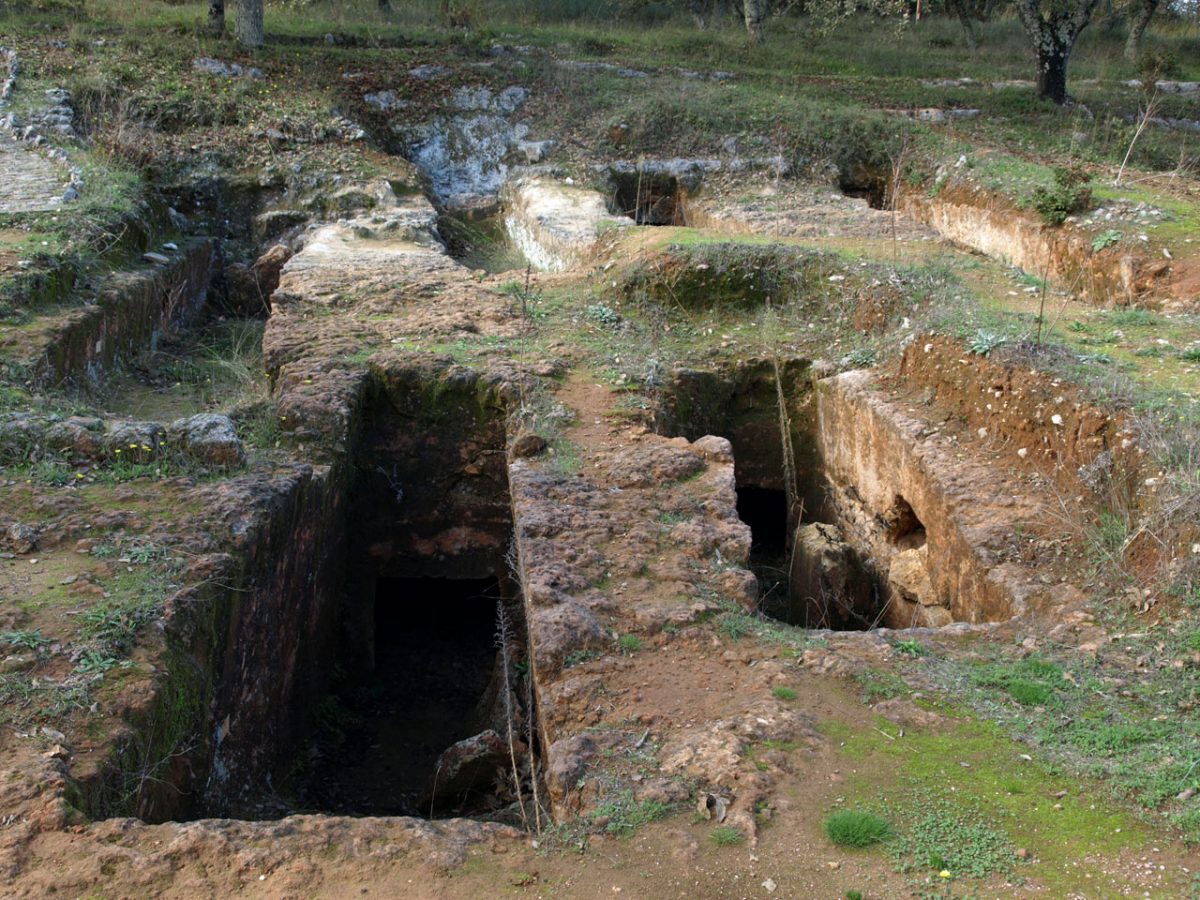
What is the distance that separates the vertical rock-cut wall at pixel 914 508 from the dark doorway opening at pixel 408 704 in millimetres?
2851

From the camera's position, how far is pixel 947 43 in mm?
23391

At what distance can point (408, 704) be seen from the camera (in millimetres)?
7410

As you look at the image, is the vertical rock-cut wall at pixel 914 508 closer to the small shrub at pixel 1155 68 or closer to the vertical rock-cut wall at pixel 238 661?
the vertical rock-cut wall at pixel 238 661

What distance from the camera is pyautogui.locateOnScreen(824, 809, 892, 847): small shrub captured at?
355 cm

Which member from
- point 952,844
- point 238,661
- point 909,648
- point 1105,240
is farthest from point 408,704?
point 1105,240

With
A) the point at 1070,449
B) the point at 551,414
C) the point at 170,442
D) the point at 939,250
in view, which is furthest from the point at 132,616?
the point at 939,250

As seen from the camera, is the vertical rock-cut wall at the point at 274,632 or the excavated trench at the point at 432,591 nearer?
the vertical rock-cut wall at the point at 274,632

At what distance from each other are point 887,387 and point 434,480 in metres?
3.45

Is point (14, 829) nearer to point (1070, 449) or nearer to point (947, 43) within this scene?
point (1070, 449)

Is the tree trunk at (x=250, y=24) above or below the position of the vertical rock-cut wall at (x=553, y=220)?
above

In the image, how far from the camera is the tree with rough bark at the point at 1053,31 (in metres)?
15.9

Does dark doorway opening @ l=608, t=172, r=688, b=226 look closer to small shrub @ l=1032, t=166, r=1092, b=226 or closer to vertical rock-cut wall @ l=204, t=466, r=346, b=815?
small shrub @ l=1032, t=166, r=1092, b=226

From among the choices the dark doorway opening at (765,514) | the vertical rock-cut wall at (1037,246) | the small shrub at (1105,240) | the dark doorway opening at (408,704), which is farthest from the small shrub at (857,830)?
the small shrub at (1105,240)

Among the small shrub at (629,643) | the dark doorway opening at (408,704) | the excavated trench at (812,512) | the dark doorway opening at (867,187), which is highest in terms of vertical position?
the dark doorway opening at (867,187)
